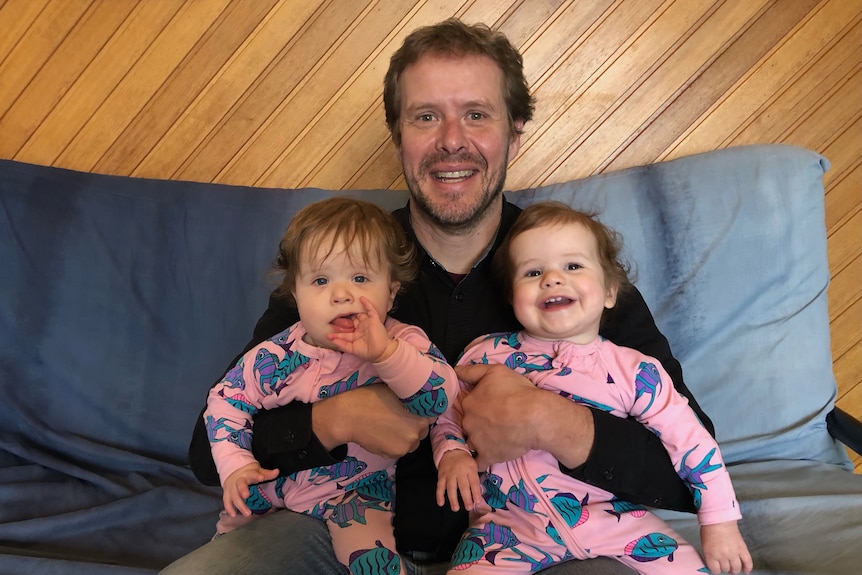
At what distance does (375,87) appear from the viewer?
6.94 ft

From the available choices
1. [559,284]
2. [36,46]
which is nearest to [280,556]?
[559,284]

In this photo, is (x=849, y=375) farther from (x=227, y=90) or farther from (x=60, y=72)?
(x=60, y=72)

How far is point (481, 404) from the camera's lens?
114cm

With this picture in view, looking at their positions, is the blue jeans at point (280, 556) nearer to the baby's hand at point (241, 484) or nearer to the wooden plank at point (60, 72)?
the baby's hand at point (241, 484)

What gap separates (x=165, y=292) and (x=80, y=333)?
0.28m

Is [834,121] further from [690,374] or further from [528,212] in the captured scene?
[528,212]

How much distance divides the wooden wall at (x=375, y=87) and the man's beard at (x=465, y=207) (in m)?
0.76

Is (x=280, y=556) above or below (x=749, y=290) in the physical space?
below

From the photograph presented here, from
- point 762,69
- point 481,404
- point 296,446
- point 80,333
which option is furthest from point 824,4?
point 80,333

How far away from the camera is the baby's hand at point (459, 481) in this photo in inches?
41.8

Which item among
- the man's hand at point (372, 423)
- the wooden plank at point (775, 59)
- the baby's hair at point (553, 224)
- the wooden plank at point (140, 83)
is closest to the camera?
the man's hand at point (372, 423)

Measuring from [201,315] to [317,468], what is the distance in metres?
0.80

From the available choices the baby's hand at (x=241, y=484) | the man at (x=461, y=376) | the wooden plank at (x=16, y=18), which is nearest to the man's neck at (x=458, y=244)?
the man at (x=461, y=376)

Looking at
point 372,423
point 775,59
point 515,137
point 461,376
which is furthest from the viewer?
point 775,59
